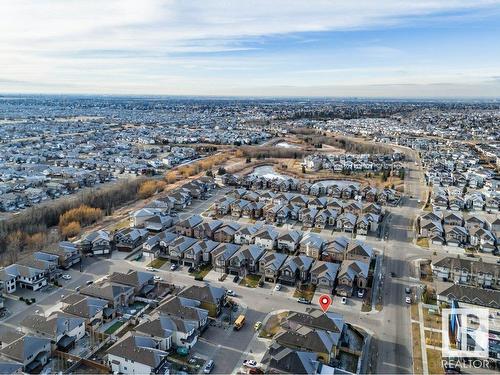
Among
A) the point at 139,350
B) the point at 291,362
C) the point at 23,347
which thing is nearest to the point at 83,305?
the point at 23,347

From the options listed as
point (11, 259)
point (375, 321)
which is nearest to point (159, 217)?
point (11, 259)

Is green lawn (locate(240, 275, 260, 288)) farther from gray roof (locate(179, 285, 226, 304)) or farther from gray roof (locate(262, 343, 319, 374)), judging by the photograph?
gray roof (locate(262, 343, 319, 374))

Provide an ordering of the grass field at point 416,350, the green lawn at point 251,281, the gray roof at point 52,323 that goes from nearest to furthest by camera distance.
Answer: the grass field at point 416,350
the gray roof at point 52,323
the green lawn at point 251,281

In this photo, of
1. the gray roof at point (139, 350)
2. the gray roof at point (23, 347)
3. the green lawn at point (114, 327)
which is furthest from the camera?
the green lawn at point (114, 327)

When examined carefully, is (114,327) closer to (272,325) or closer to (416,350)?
(272,325)

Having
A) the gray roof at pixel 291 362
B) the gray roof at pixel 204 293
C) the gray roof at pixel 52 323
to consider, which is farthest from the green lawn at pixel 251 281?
the gray roof at pixel 52 323

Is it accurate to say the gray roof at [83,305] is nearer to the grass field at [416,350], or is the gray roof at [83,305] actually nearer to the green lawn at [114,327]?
the green lawn at [114,327]

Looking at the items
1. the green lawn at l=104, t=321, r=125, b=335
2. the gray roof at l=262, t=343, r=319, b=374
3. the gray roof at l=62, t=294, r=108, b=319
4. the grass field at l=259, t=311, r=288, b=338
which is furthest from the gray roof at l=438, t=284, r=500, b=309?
the gray roof at l=62, t=294, r=108, b=319
